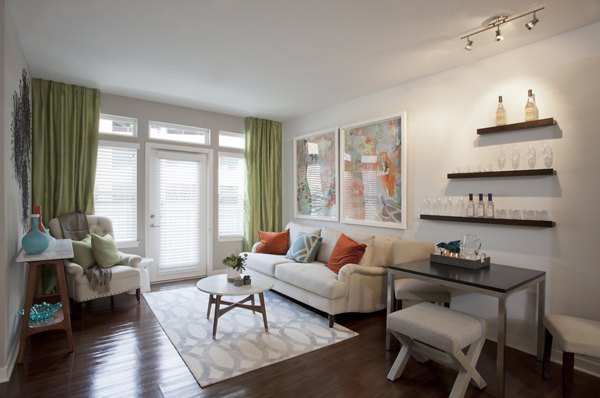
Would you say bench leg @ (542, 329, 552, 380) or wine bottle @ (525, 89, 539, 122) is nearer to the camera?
bench leg @ (542, 329, 552, 380)

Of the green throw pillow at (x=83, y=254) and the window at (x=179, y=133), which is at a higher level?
the window at (x=179, y=133)

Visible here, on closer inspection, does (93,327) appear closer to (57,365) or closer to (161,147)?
(57,365)

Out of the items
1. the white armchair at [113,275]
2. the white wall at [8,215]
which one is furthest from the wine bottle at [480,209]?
the white wall at [8,215]

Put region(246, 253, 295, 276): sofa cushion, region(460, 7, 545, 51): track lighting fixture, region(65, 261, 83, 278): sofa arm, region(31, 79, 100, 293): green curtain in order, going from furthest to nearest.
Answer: region(246, 253, 295, 276): sofa cushion, region(31, 79, 100, 293): green curtain, region(65, 261, 83, 278): sofa arm, region(460, 7, 545, 51): track lighting fixture

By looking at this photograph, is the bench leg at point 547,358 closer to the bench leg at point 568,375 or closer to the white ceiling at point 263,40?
the bench leg at point 568,375

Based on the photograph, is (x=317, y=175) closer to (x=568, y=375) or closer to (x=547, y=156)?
(x=547, y=156)

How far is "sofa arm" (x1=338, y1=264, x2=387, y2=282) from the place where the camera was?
11.2 ft

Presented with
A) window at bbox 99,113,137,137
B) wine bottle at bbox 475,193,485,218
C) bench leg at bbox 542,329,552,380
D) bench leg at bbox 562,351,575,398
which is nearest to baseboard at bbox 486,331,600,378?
bench leg at bbox 542,329,552,380

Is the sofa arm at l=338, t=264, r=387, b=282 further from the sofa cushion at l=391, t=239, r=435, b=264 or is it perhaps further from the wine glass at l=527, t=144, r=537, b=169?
the wine glass at l=527, t=144, r=537, b=169

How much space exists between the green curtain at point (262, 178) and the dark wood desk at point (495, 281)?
3287 mm

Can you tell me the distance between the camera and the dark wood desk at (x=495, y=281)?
7.02 ft

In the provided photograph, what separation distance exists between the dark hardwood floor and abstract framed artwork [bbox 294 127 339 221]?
2.35 metres

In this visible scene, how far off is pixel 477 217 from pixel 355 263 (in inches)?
52.6

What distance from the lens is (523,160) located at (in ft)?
9.73
